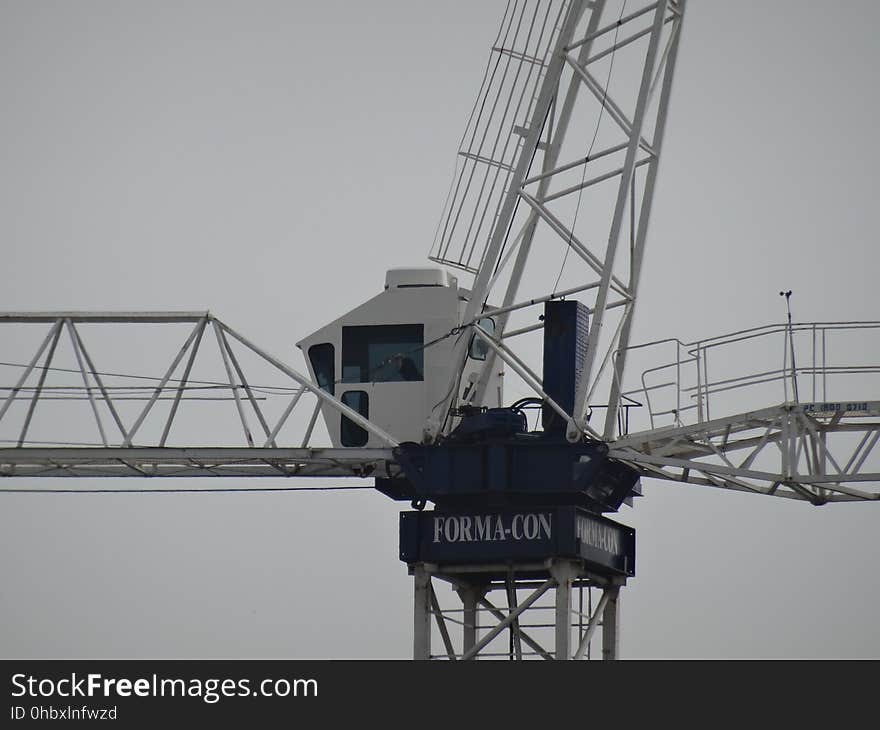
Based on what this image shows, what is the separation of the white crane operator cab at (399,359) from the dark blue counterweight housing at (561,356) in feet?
9.82

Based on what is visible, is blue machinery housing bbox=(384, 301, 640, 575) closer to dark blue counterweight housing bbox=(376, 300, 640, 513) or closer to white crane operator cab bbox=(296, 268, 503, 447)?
dark blue counterweight housing bbox=(376, 300, 640, 513)

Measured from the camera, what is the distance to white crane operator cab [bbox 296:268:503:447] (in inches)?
2936

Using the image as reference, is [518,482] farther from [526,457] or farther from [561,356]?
[561,356]

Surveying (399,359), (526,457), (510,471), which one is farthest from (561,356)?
(399,359)

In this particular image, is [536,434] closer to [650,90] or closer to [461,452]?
[461,452]

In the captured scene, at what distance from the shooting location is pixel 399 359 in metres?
75.2

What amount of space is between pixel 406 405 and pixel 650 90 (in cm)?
1094

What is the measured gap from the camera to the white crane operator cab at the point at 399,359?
245 feet

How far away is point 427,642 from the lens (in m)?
73.1

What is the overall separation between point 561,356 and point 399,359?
5.59 meters

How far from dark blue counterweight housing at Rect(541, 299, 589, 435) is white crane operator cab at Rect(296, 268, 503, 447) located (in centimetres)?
299

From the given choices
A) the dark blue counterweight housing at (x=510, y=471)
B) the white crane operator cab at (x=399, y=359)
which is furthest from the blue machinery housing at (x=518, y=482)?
the white crane operator cab at (x=399, y=359)

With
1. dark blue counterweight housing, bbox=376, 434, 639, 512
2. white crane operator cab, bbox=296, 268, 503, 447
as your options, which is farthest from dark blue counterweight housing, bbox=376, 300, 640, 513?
white crane operator cab, bbox=296, 268, 503, 447
